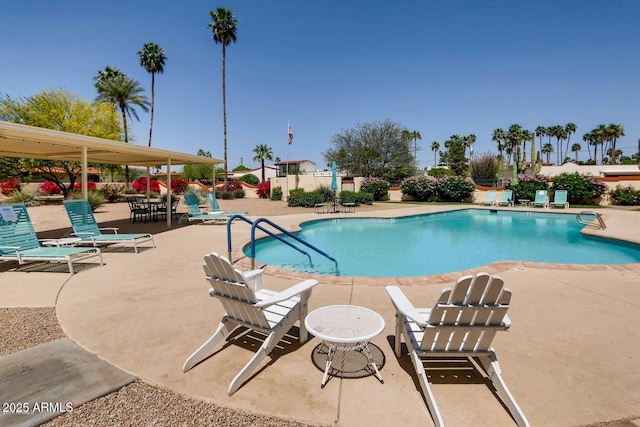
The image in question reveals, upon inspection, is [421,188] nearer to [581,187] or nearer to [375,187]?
[375,187]

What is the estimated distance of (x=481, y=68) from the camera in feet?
65.1

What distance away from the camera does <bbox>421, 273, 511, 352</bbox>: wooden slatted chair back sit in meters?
2.17

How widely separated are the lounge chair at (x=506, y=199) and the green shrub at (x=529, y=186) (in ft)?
3.31

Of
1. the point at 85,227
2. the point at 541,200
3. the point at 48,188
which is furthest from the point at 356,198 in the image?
the point at 48,188

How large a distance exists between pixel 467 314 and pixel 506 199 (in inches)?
845

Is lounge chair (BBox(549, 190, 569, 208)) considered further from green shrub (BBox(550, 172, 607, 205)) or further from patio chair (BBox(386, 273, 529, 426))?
patio chair (BBox(386, 273, 529, 426))

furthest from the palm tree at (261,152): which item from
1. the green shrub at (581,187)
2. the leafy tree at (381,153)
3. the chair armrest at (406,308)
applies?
the chair armrest at (406,308)

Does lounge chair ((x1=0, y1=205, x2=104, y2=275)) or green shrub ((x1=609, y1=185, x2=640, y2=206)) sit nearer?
lounge chair ((x1=0, y1=205, x2=104, y2=275))

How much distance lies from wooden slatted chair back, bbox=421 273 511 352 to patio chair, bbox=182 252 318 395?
120 cm

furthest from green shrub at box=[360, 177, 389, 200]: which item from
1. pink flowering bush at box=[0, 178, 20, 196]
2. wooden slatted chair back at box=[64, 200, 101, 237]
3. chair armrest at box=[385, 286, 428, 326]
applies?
pink flowering bush at box=[0, 178, 20, 196]

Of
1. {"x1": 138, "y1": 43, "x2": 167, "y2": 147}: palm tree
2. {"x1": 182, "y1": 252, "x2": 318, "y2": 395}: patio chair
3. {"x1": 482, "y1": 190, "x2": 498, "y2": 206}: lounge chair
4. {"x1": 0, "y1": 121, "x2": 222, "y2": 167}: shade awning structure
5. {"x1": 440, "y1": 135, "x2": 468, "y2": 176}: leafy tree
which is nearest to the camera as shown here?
{"x1": 182, "y1": 252, "x2": 318, "y2": 395}: patio chair

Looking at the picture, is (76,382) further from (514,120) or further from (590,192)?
(514,120)

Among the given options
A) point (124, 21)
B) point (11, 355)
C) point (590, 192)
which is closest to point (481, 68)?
point (590, 192)

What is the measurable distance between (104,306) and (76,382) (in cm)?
183
